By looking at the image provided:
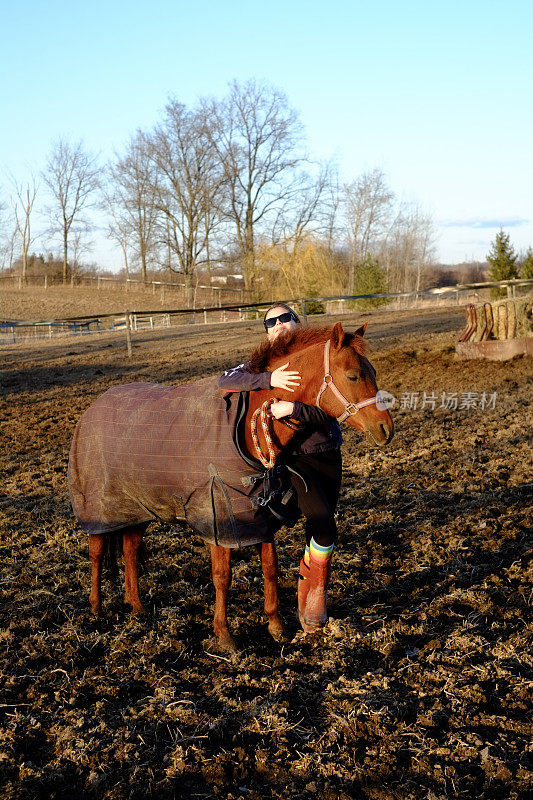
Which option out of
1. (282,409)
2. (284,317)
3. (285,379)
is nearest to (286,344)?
(285,379)

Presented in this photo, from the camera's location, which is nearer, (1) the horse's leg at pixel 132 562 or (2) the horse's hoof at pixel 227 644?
(2) the horse's hoof at pixel 227 644

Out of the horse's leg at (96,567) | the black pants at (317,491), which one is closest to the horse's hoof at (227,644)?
the black pants at (317,491)

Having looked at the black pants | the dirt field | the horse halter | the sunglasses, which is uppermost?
the sunglasses

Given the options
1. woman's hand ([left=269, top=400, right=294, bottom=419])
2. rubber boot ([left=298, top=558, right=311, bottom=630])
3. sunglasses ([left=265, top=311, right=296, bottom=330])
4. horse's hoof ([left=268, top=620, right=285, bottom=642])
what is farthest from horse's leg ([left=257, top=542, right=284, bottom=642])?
sunglasses ([left=265, top=311, right=296, bottom=330])

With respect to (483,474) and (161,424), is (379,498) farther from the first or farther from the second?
(161,424)

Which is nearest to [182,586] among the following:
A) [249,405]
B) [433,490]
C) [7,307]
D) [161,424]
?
[161,424]

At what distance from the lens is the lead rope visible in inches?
109

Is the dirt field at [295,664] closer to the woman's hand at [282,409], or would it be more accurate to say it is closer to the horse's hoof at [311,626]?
the horse's hoof at [311,626]

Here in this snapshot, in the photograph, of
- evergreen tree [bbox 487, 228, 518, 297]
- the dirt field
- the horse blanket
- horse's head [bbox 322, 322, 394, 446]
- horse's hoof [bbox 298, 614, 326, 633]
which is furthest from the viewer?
evergreen tree [bbox 487, 228, 518, 297]

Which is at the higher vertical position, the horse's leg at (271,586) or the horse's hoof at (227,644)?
the horse's leg at (271,586)

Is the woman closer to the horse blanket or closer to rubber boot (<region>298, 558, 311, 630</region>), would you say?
rubber boot (<region>298, 558, 311, 630</region>)

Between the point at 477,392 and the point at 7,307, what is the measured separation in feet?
107

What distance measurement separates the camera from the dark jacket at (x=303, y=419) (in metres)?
2.75

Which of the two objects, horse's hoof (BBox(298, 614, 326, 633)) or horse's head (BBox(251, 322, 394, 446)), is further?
horse's hoof (BBox(298, 614, 326, 633))
